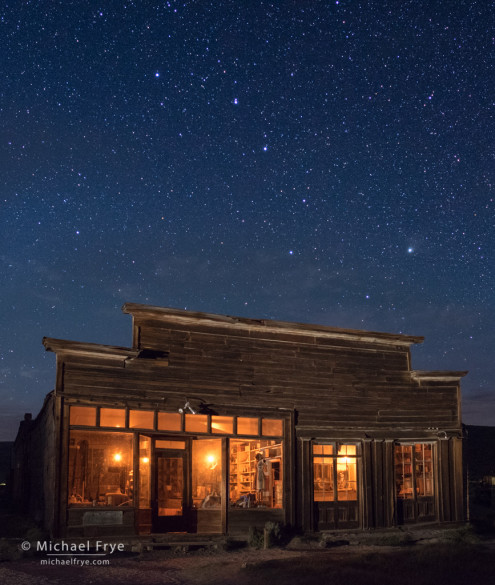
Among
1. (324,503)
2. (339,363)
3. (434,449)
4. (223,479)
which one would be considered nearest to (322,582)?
(223,479)

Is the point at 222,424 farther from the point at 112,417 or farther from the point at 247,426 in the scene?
the point at 112,417

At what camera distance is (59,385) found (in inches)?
605

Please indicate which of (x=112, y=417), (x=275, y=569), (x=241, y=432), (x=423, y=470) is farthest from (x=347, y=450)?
(x=275, y=569)

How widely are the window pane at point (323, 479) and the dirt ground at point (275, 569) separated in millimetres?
3325

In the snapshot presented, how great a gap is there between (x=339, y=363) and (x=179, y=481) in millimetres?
6090

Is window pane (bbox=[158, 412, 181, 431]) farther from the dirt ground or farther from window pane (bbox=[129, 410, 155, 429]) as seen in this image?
the dirt ground

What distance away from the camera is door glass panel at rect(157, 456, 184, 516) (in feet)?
58.2

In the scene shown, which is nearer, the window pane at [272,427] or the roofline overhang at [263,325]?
the roofline overhang at [263,325]

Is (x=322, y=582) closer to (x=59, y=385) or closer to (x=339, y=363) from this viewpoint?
(x=59, y=385)

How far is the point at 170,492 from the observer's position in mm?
18109

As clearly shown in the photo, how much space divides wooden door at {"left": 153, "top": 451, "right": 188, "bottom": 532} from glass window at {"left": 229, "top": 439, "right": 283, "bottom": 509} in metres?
1.58

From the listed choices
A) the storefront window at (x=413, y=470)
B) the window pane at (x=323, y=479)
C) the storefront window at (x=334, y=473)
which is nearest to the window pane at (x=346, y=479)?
the storefront window at (x=334, y=473)

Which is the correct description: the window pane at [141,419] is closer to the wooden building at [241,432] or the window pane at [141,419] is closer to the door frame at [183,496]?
the wooden building at [241,432]

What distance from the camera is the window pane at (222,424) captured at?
1736 cm
